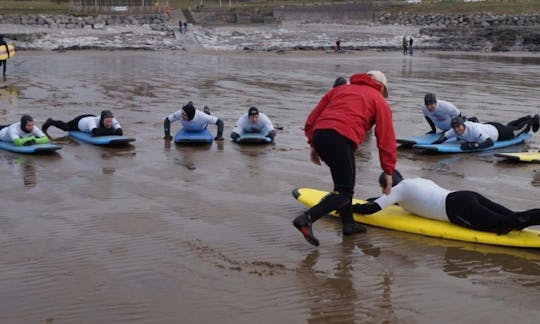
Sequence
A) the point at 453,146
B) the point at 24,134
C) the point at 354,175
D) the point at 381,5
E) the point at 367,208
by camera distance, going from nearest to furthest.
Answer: the point at 354,175
the point at 367,208
the point at 453,146
the point at 24,134
the point at 381,5

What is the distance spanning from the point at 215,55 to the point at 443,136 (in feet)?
98.3

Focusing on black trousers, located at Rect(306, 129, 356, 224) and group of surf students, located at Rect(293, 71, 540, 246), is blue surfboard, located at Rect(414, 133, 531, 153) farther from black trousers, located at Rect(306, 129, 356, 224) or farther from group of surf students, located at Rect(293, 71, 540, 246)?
black trousers, located at Rect(306, 129, 356, 224)

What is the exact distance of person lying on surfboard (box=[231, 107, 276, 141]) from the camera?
42.8ft

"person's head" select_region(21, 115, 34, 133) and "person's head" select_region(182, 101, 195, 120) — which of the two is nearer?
"person's head" select_region(21, 115, 34, 133)

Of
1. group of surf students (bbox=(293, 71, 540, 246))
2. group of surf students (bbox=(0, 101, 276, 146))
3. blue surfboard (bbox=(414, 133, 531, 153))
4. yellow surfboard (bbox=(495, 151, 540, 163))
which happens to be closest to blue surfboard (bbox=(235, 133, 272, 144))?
group of surf students (bbox=(0, 101, 276, 146))

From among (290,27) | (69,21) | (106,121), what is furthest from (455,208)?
(290,27)

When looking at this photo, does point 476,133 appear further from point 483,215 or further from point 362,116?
point 362,116

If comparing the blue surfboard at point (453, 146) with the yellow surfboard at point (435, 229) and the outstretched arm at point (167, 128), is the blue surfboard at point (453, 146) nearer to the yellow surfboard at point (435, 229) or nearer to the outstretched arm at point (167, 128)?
the yellow surfboard at point (435, 229)

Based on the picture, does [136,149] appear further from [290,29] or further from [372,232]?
[290,29]

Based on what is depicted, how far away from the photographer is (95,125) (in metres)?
13.2

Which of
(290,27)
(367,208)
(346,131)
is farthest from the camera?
(290,27)

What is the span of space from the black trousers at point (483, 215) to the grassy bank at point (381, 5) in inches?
2470

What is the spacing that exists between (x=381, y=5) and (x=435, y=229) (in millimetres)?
72422

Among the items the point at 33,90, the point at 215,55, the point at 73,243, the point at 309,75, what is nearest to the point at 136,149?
the point at 73,243
